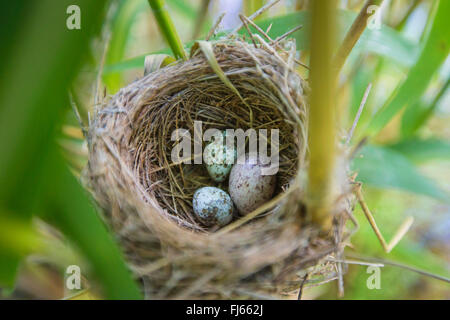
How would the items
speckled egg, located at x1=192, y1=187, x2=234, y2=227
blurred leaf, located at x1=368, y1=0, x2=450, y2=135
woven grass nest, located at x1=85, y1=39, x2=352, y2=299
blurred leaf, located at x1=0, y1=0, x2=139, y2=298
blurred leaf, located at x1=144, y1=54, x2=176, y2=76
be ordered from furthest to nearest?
1. speckled egg, located at x1=192, y1=187, x2=234, y2=227
2. blurred leaf, located at x1=144, y1=54, x2=176, y2=76
3. blurred leaf, located at x1=368, y1=0, x2=450, y2=135
4. woven grass nest, located at x1=85, y1=39, x2=352, y2=299
5. blurred leaf, located at x1=0, y1=0, x2=139, y2=298

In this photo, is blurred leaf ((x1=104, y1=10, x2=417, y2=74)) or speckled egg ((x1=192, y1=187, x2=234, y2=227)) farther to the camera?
speckled egg ((x1=192, y1=187, x2=234, y2=227))

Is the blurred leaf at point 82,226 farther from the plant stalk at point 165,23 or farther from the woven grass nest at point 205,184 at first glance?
the plant stalk at point 165,23

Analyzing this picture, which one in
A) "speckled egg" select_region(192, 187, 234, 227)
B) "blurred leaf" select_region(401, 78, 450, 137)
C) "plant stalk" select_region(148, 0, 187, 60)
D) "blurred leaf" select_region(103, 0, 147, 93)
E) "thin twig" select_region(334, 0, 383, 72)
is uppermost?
"blurred leaf" select_region(103, 0, 147, 93)

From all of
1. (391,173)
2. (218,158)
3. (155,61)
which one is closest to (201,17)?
(155,61)

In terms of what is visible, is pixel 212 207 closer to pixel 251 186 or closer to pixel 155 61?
pixel 251 186

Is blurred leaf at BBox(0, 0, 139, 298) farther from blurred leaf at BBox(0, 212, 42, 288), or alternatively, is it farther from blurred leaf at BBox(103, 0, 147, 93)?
blurred leaf at BBox(103, 0, 147, 93)

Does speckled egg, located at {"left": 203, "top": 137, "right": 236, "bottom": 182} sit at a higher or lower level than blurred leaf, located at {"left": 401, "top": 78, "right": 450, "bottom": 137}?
lower

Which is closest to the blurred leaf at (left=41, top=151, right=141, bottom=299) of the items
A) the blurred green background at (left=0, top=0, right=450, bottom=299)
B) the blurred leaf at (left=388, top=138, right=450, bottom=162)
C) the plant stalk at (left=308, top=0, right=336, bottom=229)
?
the blurred green background at (left=0, top=0, right=450, bottom=299)
